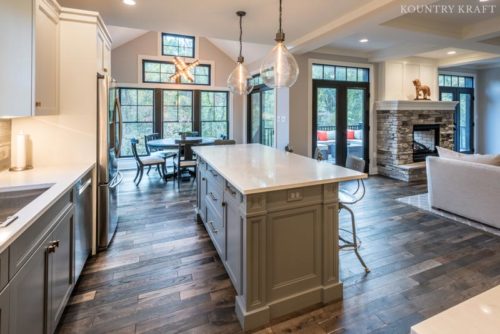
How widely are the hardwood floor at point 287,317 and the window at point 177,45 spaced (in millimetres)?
5207

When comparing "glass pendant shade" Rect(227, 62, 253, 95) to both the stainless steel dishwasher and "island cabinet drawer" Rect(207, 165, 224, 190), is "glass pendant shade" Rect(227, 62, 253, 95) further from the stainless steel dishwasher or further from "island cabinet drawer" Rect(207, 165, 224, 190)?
the stainless steel dishwasher

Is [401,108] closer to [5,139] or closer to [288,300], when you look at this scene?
[288,300]

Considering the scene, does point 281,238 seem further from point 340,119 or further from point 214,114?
point 214,114

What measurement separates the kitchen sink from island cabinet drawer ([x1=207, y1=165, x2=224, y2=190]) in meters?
1.20

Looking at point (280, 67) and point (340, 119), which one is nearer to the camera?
point (280, 67)

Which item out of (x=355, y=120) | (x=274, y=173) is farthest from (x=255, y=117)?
(x=274, y=173)

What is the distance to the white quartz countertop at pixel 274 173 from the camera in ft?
6.01

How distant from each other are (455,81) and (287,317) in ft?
30.0

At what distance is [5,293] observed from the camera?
109 cm

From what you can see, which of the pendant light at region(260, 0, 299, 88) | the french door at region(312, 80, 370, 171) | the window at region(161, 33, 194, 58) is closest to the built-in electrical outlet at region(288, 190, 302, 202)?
the pendant light at region(260, 0, 299, 88)

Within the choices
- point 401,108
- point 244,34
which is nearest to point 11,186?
point 244,34

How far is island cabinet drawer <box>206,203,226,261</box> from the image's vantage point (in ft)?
8.10

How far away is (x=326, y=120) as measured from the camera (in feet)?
20.5

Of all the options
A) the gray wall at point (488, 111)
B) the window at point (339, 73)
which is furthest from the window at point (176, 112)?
the gray wall at point (488, 111)
